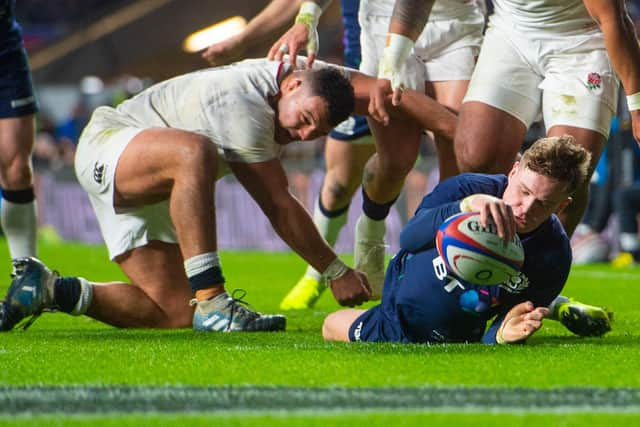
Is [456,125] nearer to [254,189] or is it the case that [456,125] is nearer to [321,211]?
[254,189]

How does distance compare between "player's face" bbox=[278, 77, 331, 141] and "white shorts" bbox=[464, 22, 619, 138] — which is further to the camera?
"white shorts" bbox=[464, 22, 619, 138]

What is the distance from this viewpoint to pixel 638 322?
17.9 ft

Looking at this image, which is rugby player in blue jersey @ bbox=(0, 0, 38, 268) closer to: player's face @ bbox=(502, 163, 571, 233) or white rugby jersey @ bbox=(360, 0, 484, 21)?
white rugby jersey @ bbox=(360, 0, 484, 21)

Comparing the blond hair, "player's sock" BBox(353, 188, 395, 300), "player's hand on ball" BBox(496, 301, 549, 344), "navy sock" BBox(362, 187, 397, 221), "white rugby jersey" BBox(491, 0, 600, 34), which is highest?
the blond hair

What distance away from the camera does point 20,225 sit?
21.0ft

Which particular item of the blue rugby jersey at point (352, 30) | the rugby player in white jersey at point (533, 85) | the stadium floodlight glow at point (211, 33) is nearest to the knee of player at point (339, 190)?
Result: the blue rugby jersey at point (352, 30)

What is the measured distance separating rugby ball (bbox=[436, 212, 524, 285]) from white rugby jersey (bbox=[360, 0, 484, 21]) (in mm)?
2413

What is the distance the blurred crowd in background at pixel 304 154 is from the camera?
11.1m

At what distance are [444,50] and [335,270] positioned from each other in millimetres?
1557

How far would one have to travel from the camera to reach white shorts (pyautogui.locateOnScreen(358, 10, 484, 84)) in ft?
19.6

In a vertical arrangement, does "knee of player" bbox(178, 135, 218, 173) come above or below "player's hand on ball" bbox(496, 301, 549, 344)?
above

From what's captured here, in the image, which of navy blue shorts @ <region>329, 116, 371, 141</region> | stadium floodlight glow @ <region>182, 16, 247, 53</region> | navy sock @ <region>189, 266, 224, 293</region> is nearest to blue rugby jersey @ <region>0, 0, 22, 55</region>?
navy blue shorts @ <region>329, 116, 371, 141</region>

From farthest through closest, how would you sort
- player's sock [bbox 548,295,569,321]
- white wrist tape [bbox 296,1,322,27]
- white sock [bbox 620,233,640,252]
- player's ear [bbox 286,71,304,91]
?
white sock [bbox 620,233,640,252]
white wrist tape [bbox 296,1,322,27]
player's ear [bbox 286,71,304,91]
player's sock [bbox 548,295,569,321]

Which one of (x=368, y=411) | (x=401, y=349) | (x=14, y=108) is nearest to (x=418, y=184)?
(x=14, y=108)
